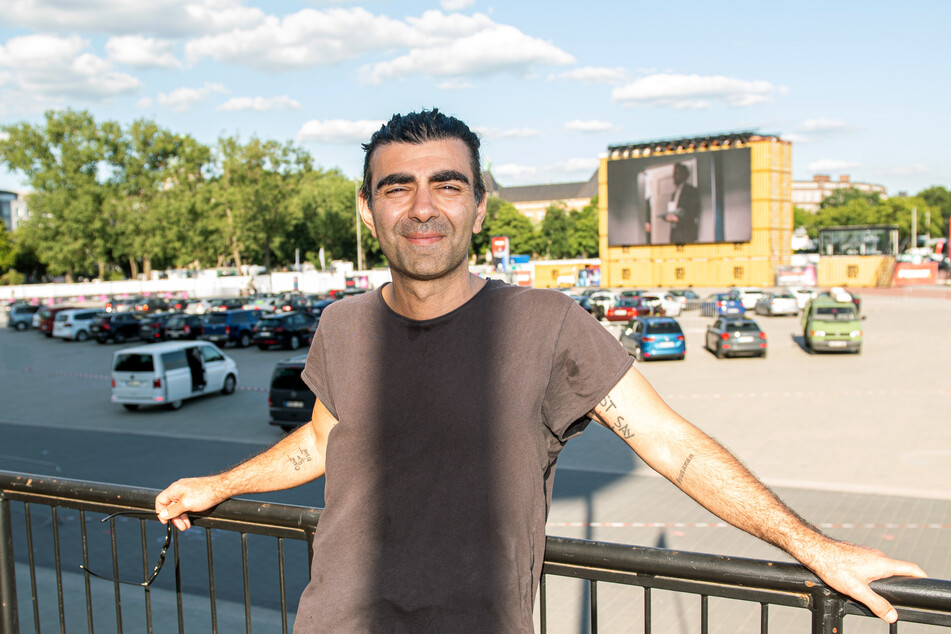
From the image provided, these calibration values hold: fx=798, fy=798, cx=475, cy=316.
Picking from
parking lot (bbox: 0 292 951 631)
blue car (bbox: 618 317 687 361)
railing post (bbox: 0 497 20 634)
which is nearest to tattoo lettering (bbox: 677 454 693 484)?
railing post (bbox: 0 497 20 634)

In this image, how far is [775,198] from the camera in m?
73.8

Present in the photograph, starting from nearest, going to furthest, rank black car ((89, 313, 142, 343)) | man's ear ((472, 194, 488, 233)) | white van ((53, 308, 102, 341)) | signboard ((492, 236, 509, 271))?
man's ear ((472, 194, 488, 233))
signboard ((492, 236, 509, 271))
black car ((89, 313, 142, 343))
white van ((53, 308, 102, 341))

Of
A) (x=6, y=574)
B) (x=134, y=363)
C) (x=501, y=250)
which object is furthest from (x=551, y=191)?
(x=6, y=574)

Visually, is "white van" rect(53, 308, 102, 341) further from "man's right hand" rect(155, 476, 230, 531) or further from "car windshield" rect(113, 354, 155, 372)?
"man's right hand" rect(155, 476, 230, 531)

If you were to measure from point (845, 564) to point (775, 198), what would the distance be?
254 ft

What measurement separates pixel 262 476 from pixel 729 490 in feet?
5.04

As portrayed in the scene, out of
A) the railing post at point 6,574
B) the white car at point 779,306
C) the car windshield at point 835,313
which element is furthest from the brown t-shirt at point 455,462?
the white car at point 779,306

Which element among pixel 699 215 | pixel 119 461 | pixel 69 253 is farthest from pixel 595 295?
pixel 69 253

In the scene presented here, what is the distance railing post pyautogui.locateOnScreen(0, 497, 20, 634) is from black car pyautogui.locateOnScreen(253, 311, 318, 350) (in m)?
30.0

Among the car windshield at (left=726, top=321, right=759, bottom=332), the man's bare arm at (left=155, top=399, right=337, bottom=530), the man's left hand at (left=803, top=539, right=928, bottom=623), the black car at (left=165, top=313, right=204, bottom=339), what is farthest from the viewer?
the black car at (left=165, top=313, right=204, bottom=339)

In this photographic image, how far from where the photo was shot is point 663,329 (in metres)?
28.2

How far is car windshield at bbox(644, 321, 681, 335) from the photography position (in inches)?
1104

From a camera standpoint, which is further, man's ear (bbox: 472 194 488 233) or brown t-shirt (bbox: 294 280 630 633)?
man's ear (bbox: 472 194 488 233)

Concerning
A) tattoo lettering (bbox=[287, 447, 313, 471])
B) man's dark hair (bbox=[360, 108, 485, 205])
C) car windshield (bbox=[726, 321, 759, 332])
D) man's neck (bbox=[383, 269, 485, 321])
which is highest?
man's dark hair (bbox=[360, 108, 485, 205])
